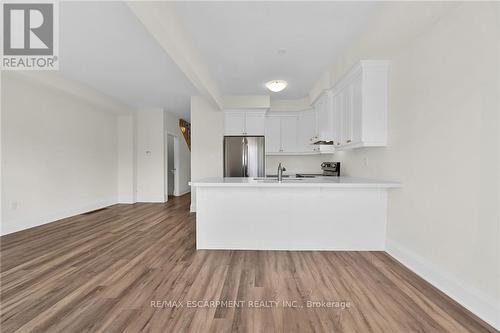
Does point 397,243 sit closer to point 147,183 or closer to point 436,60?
point 436,60

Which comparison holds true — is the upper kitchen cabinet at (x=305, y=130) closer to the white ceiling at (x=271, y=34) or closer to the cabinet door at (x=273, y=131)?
the cabinet door at (x=273, y=131)

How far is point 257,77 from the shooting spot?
14.6 feet

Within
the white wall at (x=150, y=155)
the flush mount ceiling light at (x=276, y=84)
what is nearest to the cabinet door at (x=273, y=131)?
the flush mount ceiling light at (x=276, y=84)

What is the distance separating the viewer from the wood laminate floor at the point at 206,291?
170cm

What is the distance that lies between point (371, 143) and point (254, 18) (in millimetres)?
2059

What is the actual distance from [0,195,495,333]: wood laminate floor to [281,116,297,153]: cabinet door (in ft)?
10.5

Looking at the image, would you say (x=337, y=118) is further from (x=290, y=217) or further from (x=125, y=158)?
(x=125, y=158)

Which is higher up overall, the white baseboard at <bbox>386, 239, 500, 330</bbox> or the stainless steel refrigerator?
the stainless steel refrigerator

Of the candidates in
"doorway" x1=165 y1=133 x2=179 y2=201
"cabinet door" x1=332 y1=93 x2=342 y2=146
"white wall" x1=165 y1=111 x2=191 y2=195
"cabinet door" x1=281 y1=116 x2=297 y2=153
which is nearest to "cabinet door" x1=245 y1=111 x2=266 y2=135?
"cabinet door" x1=281 y1=116 x2=297 y2=153

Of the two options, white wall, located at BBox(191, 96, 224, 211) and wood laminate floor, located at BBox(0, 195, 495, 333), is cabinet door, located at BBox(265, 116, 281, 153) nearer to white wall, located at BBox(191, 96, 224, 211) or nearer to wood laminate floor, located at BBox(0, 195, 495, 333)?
white wall, located at BBox(191, 96, 224, 211)

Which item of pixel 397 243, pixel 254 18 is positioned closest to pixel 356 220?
pixel 397 243

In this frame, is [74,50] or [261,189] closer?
[261,189]

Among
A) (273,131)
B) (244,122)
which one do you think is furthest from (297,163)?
(244,122)
